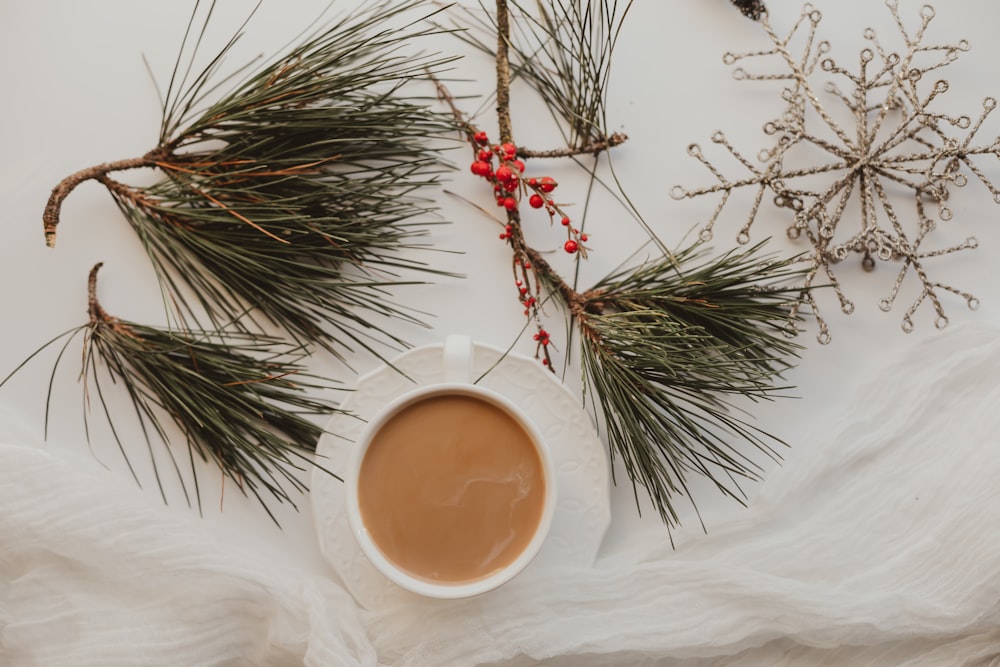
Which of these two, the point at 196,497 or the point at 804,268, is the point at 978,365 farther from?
the point at 196,497

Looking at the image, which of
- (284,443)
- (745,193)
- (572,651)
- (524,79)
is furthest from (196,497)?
(745,193)

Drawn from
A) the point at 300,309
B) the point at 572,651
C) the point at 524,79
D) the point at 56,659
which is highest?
the point at 524,79

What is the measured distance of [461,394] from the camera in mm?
787

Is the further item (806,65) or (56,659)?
(806,65)

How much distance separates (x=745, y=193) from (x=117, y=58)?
71cm

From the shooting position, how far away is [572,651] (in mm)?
835

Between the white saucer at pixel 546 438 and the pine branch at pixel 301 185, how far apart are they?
0.17ft

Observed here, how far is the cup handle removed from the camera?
0.76m

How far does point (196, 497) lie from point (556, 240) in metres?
0.48

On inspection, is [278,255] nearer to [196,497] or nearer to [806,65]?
[196,497]

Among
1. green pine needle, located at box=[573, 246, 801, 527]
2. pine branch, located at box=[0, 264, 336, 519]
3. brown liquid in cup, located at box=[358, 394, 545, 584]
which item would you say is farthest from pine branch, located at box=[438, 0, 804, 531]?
pine branch, located at box=[0, 264, 336, 519]

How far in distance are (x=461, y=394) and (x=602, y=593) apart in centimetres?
26

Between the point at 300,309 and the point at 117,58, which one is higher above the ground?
the point at 117,58

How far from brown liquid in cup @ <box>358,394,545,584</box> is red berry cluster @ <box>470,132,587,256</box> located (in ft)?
0.65
